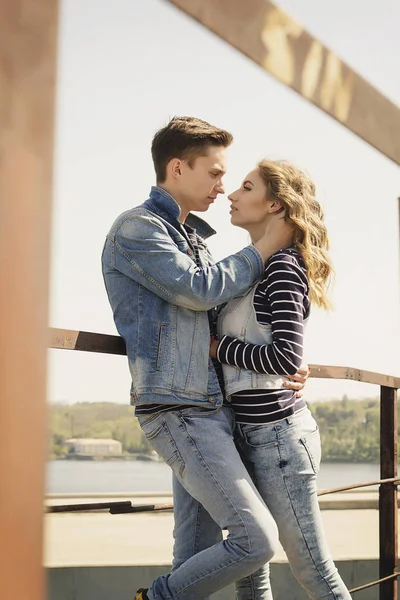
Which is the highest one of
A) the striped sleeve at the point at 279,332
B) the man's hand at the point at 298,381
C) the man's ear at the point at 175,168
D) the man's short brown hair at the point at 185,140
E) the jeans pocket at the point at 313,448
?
the man's short brown hair at the point at 185,140

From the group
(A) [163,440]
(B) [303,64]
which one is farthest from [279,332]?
(B) [303,64]

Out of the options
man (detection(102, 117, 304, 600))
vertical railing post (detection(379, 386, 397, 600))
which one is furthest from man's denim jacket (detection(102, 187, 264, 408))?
vertical railing post (detection(379, 386, 397, 600))

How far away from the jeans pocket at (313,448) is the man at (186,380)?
0.16m

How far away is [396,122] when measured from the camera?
1.11m

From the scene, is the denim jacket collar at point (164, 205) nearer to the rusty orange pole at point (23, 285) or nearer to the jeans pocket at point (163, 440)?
the jeans pocket at point (163, 440)

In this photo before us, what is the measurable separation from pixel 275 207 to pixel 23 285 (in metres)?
1.28

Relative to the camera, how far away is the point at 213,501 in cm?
160

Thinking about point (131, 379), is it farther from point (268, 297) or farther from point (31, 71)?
point (31, 71)

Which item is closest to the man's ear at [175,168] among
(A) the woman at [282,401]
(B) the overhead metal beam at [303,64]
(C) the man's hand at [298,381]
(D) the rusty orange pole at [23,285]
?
(A) the woman at [282,401]

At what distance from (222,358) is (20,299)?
112 centimetres

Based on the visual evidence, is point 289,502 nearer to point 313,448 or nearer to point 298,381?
point 313,448

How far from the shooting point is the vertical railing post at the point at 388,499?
286 centimetres

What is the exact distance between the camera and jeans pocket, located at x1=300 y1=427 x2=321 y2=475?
172 centimetres

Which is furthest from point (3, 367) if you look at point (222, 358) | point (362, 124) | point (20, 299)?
point (222, 358)
